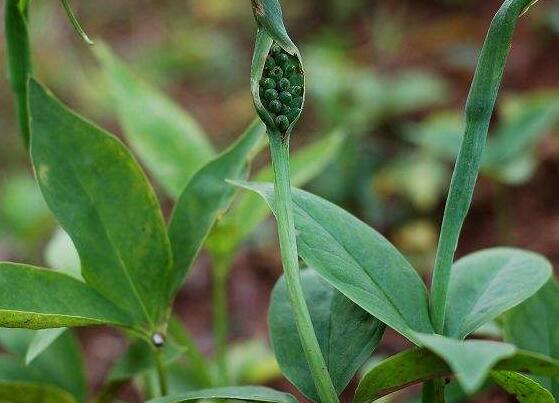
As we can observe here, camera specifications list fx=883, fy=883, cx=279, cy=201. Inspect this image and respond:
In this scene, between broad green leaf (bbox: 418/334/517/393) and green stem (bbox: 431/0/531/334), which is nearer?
broad green leaf (bbox: 418/334/517/393)

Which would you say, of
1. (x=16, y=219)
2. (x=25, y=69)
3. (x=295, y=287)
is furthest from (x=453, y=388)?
(x=16, y=219)

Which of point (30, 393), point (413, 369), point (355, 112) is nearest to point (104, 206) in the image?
point (30, 393)

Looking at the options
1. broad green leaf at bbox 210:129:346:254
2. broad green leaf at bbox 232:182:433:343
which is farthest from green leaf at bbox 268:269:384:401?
broad green leaf at bbox 210:129:346:254

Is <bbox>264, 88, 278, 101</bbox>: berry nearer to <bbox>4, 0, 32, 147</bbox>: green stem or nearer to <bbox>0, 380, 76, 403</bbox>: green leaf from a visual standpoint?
<bbox>4, 0, 32, 147</bbox>: green stem

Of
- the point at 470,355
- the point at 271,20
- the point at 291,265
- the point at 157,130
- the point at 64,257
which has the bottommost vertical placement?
the point at 470,355

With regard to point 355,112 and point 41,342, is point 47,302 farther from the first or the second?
point 355,112

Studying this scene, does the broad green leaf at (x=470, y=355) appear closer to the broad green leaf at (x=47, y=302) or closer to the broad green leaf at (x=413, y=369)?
the broad green leaf at (x=413, y=369)
